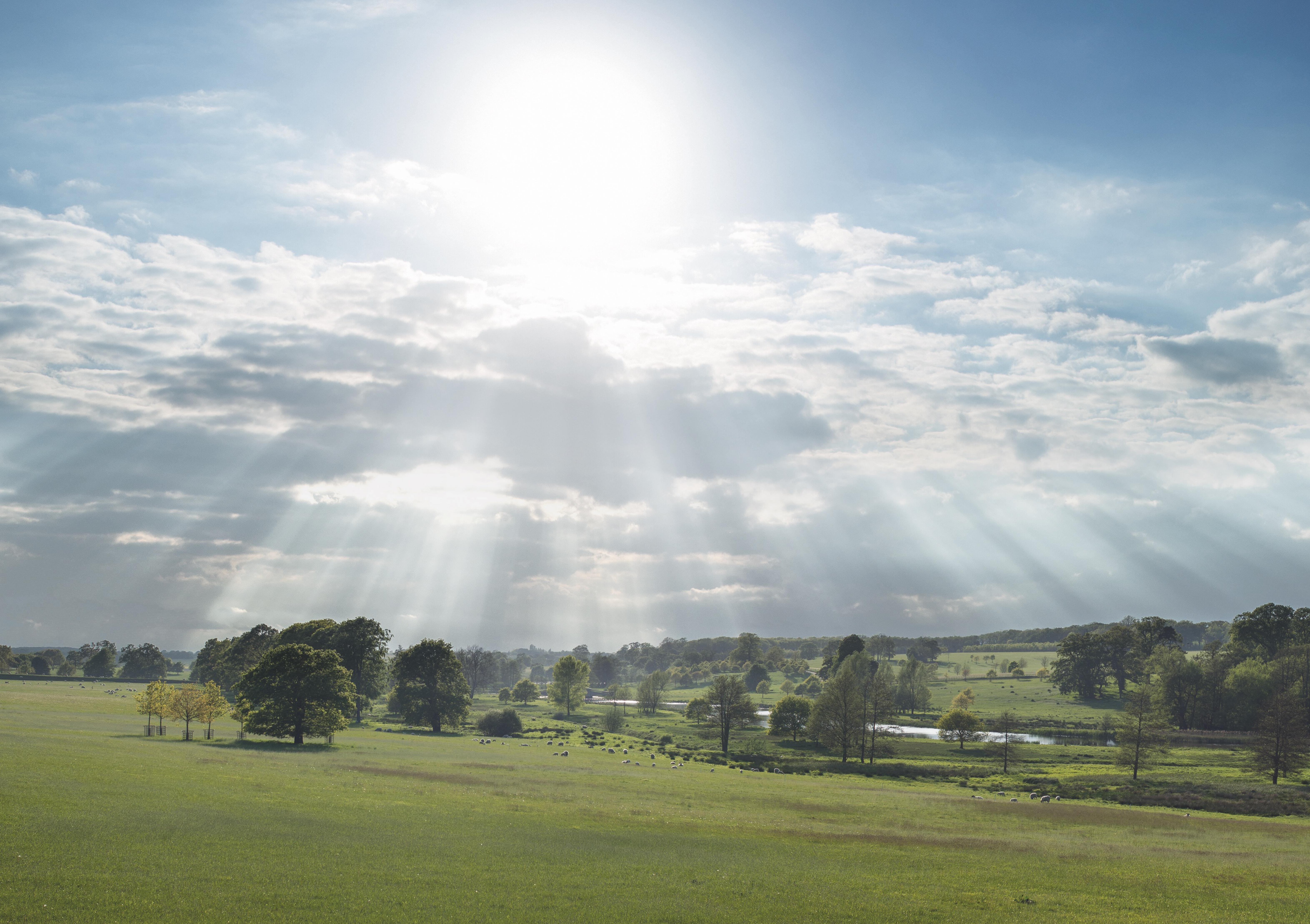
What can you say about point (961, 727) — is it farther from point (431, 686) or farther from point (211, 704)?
point (211, 704)

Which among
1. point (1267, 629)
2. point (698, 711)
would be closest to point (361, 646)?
point (698, 711)

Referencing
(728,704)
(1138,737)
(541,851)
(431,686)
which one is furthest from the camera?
(728,704)

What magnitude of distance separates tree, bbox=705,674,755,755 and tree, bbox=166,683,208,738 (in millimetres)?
81209

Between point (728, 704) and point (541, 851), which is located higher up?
point (541, 851)

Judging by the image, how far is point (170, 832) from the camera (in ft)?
110

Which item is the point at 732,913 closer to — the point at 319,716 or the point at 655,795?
the point at 655,795

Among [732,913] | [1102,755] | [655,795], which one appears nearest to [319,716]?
[655,795]

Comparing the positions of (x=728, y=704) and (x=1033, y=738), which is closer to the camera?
(x=728, y=704)

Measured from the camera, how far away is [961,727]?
5527 inches

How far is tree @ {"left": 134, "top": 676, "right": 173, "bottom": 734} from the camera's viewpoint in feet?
292

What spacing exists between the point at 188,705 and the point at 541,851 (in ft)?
230

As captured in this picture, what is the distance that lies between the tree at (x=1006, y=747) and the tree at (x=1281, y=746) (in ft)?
96.9

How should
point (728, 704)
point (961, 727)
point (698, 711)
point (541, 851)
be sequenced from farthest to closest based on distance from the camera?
1. point (698, 711)
2. point (728, 704)
3. point (961, 727)
4. point (541, 851)

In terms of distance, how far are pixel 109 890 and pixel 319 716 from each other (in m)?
67.3
